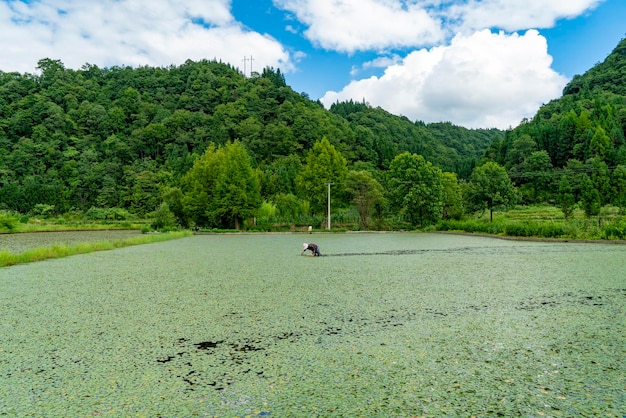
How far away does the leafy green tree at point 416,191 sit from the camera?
95.1ft

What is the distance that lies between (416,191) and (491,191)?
858 cm

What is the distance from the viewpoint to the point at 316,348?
304 centimetres

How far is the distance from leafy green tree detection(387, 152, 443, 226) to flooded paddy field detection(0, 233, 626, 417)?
2318 cm

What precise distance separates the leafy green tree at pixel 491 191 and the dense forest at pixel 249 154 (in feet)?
0.39

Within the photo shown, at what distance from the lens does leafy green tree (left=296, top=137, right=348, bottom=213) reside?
3153 cm

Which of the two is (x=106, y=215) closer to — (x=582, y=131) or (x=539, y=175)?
(x=539, y=175)

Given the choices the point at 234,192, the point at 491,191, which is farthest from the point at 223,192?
the point at 491,191

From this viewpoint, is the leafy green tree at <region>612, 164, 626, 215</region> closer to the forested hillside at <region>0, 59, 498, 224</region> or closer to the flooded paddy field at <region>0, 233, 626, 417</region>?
the forested hillside at <region>0, 59, 498, 224</region>

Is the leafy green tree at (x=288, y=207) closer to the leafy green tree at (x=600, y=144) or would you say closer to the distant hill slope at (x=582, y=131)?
the distant hill slope at (x=582, y=131)

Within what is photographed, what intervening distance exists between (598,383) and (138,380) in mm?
2856

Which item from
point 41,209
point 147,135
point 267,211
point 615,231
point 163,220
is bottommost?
point 615,231

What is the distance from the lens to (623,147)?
4922cm

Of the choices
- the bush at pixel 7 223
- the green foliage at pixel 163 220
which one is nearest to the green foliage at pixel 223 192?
the green foliage at pixel 163 220

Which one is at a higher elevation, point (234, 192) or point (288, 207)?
point (234, 192)
